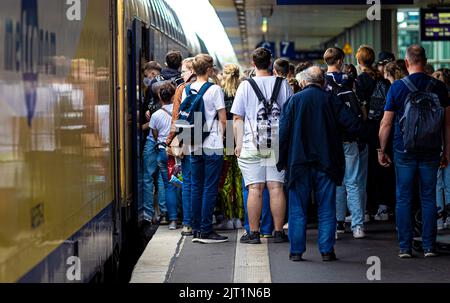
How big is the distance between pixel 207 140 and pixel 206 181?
41 centimetres

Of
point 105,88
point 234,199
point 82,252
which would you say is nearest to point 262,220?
point 234,199

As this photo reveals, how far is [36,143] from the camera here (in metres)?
4.64

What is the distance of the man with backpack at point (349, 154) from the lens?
35.8 feet

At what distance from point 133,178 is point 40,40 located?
23.8 ft

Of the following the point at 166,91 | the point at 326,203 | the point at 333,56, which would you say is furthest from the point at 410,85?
the point at 166,91

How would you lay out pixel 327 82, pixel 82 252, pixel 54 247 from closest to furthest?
pixel 54 247
pixel 82 252
pixel 327 82

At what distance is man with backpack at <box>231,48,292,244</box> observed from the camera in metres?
10.5

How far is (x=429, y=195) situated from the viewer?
31.3ft

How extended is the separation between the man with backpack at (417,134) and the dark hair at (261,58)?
1546mm

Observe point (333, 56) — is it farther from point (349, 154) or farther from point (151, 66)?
point (151, 66)

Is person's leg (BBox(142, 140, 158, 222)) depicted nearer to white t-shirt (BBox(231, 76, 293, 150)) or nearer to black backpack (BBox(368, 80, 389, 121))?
white t-shirt (BBox(231, 76, 293, 150))

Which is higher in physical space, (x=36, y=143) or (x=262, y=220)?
(x=36, y=143)

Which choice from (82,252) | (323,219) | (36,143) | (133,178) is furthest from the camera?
(133,178)

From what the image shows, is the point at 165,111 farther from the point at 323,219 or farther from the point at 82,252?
the point at 82,252
